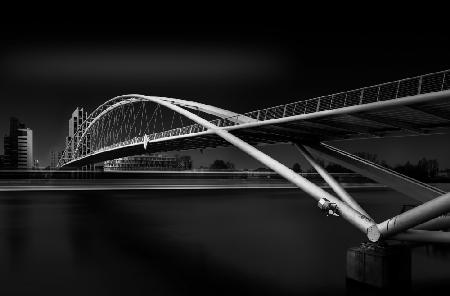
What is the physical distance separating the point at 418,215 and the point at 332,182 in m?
6.40

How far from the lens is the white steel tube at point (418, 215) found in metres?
9.91

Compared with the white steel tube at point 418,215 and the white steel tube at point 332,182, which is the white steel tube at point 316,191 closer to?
the white steel tube at point 418,215

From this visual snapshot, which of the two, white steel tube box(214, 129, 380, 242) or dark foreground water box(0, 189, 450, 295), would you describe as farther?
dark foreground water box(0, 189, 450, 295)

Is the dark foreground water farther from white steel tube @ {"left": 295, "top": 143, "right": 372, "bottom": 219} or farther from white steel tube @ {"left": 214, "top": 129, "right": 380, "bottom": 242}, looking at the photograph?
white steel tube @ {"left": 295, "top": 143, "right": 372, "bottom": 219}

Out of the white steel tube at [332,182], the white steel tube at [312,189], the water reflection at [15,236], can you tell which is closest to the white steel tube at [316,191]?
the white steel tube at [312,189]

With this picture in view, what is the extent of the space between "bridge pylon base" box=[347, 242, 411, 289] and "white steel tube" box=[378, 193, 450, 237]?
0.58m

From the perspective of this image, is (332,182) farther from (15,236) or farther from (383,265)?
(15,236)

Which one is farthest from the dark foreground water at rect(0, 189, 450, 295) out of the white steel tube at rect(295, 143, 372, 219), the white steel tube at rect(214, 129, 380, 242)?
the white steel tube at rect(295, 143, 372, 219)

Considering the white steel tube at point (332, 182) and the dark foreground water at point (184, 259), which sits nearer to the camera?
the dark foreground water at point (184, 259)

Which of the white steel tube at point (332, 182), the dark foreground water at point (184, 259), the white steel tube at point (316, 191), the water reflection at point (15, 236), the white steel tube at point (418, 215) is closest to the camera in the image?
the white steel tube at point (418, 215)

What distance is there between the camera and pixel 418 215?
10.5 meters

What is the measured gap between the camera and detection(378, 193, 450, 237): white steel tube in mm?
9914

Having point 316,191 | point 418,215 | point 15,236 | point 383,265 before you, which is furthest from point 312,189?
point 15,236

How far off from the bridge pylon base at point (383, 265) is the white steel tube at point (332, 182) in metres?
1.86
